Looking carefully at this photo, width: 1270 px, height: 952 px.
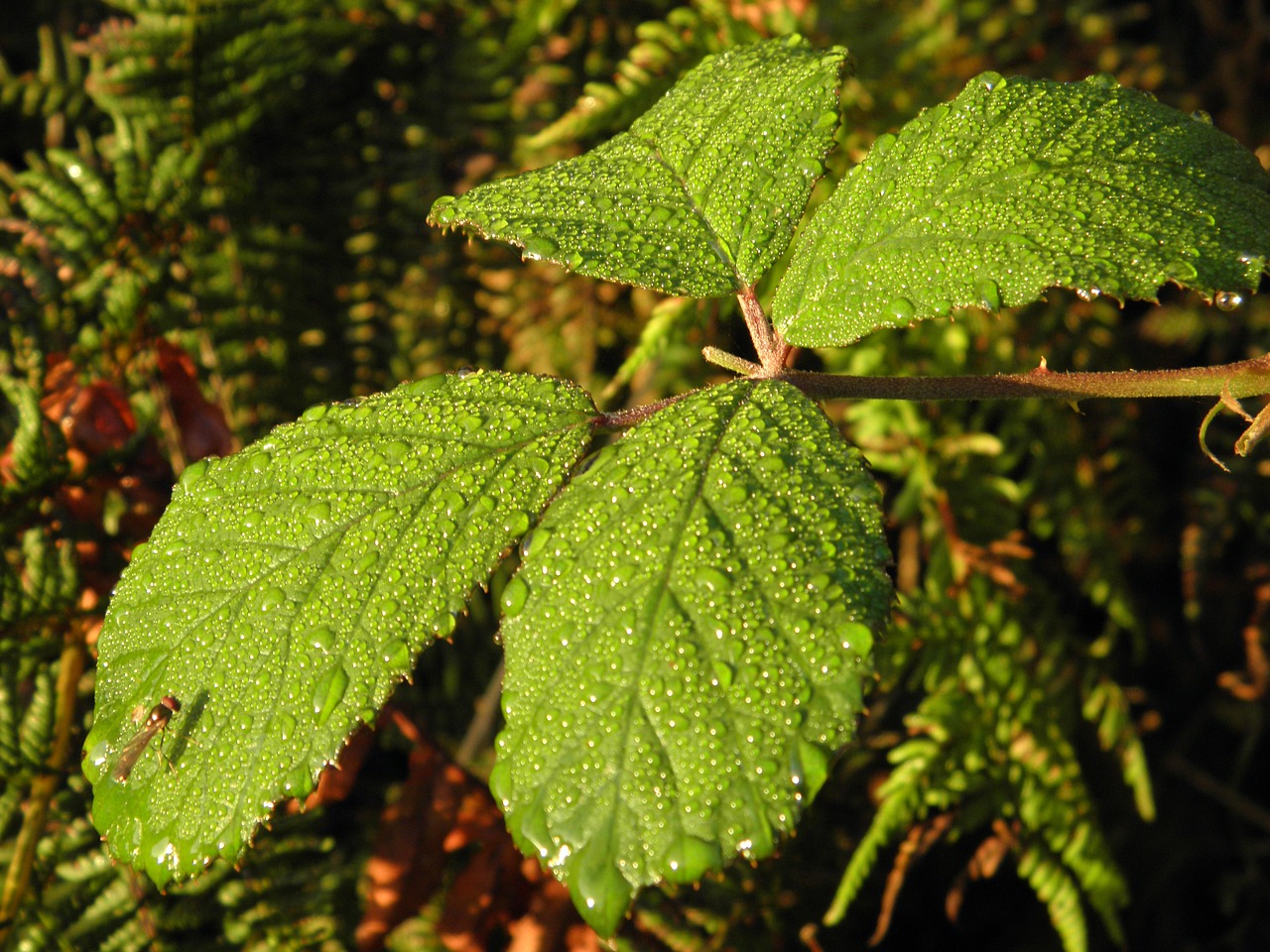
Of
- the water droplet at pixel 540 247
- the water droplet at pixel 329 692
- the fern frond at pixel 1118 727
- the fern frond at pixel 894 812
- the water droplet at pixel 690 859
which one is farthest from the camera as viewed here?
the fern frond at pixel 1118 727

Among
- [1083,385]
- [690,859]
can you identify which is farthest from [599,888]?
[1083,385]

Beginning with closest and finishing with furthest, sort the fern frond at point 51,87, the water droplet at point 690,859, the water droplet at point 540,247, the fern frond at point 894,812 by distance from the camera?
the water droplet at point 690,859 < the water droplet at point 540,247 < the fern frond at point 894,812 < the fern frond at point 51,87

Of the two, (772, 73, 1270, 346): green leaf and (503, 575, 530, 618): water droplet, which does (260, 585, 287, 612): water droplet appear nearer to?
(503, 575, 530, 618): water droplet

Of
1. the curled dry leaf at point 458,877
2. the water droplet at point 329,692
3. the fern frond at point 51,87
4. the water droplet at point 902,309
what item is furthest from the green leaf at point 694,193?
the fern frond at point 51,87

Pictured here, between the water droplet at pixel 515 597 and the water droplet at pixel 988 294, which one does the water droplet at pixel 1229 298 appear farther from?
the water droplet at pixel 515 597

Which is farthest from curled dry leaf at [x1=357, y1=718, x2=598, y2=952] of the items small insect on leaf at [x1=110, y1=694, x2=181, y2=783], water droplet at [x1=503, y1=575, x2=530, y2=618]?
water droplet at [x1=503, y1=575, x2=530, y2=618]

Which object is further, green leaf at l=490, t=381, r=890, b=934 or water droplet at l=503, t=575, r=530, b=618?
water droplet at l=503, t=575, r=530, b=618
